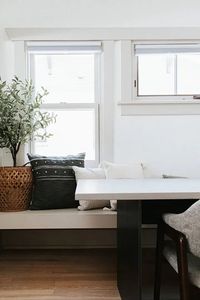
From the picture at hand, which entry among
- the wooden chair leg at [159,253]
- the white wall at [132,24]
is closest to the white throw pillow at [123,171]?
the white wall at [132,24]

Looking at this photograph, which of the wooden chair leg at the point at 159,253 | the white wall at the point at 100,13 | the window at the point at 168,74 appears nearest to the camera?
the wooden chair leg at the point at 159,253

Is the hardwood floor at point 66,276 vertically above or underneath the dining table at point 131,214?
underneath

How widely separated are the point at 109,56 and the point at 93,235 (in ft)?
5.81

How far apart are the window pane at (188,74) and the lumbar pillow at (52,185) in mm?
1425

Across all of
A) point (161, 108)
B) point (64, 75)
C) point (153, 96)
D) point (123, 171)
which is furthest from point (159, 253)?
point (64, 75)

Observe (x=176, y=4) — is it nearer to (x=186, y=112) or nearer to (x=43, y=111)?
(x=186, y=112)

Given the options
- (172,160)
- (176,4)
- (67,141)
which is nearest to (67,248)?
(67,141)

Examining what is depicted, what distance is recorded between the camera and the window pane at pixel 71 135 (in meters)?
3.63

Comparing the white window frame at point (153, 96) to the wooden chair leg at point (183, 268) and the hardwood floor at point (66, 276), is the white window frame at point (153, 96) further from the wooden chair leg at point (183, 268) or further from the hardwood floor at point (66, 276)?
the wooden chair leg at point (183, 268)

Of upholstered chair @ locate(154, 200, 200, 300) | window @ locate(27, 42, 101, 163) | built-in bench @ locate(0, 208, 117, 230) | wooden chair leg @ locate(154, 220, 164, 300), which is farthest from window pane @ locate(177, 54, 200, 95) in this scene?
upholstered chair @ locate(154, 200, 200, 300)

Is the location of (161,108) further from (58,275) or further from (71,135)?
(58,275)

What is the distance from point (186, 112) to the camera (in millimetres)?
3514

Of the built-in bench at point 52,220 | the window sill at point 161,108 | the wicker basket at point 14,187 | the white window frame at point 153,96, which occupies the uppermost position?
the white window frame at point 153,96

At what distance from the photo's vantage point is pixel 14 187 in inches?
121
